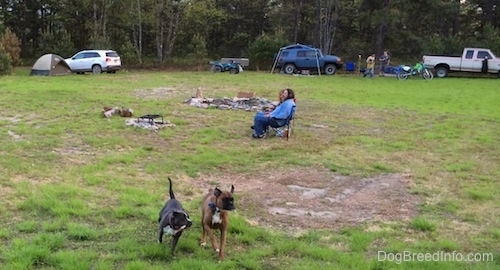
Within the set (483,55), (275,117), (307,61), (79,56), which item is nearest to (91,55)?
(79,56)

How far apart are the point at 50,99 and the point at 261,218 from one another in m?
9.67

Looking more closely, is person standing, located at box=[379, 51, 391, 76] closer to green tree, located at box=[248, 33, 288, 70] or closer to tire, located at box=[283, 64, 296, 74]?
tire, located at box=[283, 64, 296, 74]

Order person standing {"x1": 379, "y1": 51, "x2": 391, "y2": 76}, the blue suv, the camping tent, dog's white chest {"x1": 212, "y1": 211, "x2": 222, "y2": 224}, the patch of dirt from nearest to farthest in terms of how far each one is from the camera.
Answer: dog's white chest {"x1": 212, "y1": 211, "x2": 222, "y2": 224} < the patch of dirt < the camping tent < the blue suv < person standing {"x1": 379, "y1": 51, "x2": 391, "y2": 76}

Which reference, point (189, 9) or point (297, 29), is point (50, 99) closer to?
point (189, 9)

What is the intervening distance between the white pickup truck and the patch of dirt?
18653mm

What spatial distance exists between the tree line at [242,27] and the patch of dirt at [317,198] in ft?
69.9

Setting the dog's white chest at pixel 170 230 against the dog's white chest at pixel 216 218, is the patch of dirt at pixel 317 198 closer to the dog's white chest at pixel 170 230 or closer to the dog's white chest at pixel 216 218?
the dog's white chest at pixel 216 218

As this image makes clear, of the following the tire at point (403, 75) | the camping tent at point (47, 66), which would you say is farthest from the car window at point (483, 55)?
the camping tent at point (47, 66)

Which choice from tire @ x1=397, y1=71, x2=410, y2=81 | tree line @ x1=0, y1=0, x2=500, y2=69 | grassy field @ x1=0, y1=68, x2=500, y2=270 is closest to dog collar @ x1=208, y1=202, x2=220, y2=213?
grassy field @ x1=0, y1=68, x2=500, y2=270

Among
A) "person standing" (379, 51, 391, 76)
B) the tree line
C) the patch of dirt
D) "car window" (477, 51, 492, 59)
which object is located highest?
the tree line

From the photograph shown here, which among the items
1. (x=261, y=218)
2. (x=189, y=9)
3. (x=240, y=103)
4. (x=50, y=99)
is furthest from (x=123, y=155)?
(x=189, y=9)

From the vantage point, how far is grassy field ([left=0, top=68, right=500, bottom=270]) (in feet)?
12.0

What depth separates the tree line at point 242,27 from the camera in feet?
87.8

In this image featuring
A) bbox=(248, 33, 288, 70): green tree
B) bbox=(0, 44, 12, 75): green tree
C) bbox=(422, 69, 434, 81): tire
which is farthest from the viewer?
bbox=(248, 33, 288, 70): green tree
